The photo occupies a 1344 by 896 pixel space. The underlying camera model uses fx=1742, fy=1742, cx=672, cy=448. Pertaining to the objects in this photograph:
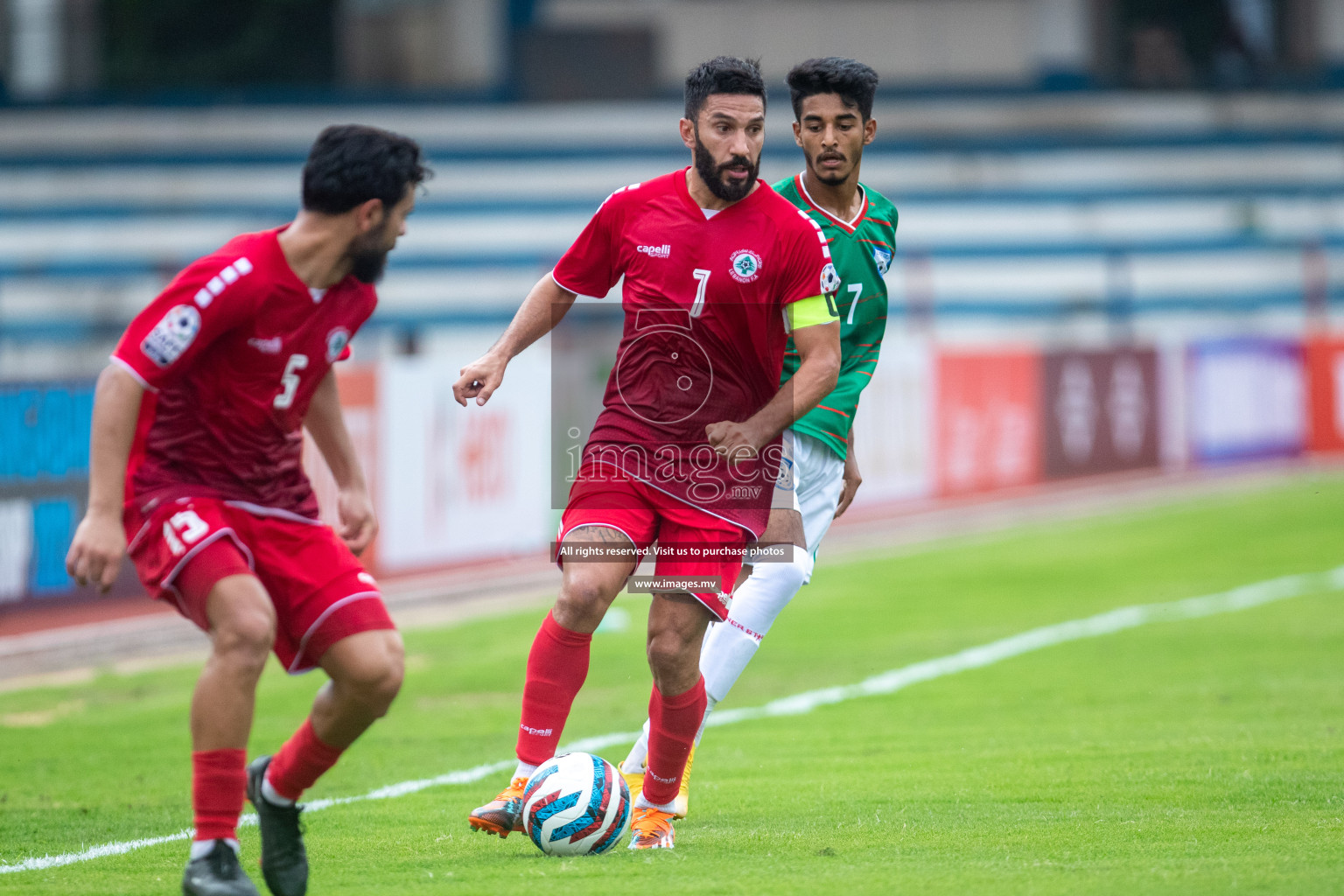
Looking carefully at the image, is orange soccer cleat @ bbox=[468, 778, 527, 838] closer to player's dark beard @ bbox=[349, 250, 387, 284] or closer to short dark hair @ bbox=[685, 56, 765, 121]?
player's dark beard @ bbox=[349, 250, 387, 284]

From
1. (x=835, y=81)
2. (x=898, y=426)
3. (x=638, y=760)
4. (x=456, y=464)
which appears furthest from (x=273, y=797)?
(x=898, y=426)

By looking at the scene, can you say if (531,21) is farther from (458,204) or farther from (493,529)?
(493,529)

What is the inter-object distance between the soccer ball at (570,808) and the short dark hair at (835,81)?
2.36m

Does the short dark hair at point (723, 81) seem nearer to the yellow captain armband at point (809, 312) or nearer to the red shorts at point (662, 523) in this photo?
the yellow captain armband at point (809, 312)

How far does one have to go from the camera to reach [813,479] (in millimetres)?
6328

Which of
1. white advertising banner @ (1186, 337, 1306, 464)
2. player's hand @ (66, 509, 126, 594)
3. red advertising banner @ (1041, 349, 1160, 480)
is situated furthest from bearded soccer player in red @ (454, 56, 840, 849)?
white advertising banner @ (1186, 337, 1306, 464)

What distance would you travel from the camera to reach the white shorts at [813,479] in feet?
20.5

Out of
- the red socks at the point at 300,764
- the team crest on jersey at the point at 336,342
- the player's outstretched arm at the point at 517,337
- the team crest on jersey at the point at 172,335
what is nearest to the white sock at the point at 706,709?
the player's outstretched arm at the point at 517,337

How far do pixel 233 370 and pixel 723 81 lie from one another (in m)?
1.76

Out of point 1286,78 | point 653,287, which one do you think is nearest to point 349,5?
point 1286,78

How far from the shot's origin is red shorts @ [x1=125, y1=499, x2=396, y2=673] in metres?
4.46

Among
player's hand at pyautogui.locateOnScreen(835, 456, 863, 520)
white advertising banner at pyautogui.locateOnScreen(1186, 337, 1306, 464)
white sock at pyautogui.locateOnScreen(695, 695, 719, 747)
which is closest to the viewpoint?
white sock at pyautogui.locateOnScreen(695, 695, 719, 747)

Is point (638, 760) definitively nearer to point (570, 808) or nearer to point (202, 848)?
point (570, 808)

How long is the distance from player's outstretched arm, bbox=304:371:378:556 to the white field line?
4.43ft
